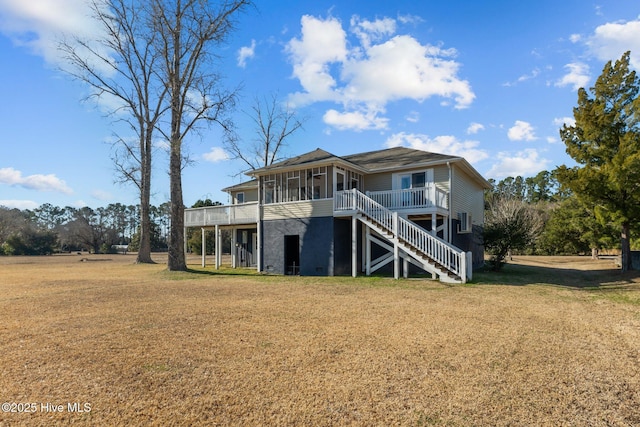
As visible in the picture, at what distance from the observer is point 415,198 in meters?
16.1

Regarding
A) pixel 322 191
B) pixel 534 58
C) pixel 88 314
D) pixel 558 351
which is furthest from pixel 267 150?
pixel 558 351

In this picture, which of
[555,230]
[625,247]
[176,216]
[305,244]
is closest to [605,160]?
[625,247]

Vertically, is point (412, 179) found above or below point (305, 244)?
above

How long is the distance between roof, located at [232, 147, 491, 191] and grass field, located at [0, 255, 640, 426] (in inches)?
336

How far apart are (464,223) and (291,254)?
9340 mm

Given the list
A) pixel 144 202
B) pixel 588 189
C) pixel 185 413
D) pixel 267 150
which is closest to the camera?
pixel 185 413

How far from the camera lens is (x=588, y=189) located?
14727 millimetres

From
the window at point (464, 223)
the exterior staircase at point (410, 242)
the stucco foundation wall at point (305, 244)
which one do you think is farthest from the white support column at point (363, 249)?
the window at point (464, 223)

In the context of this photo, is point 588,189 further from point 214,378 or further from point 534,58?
point 214,378

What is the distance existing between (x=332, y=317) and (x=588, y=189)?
1340cm

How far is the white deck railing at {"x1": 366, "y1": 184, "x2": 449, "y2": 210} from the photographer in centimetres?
1552

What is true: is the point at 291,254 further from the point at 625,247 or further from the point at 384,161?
the point at 625,247

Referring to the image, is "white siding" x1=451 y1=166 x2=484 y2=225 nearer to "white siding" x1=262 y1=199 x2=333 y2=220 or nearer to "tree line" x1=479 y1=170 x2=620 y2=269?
"tree line" x1=479 y1=170 x2=620 y2=269

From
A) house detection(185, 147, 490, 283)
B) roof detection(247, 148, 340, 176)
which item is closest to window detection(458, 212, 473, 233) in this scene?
house detection(185, 147, 490, 283)
